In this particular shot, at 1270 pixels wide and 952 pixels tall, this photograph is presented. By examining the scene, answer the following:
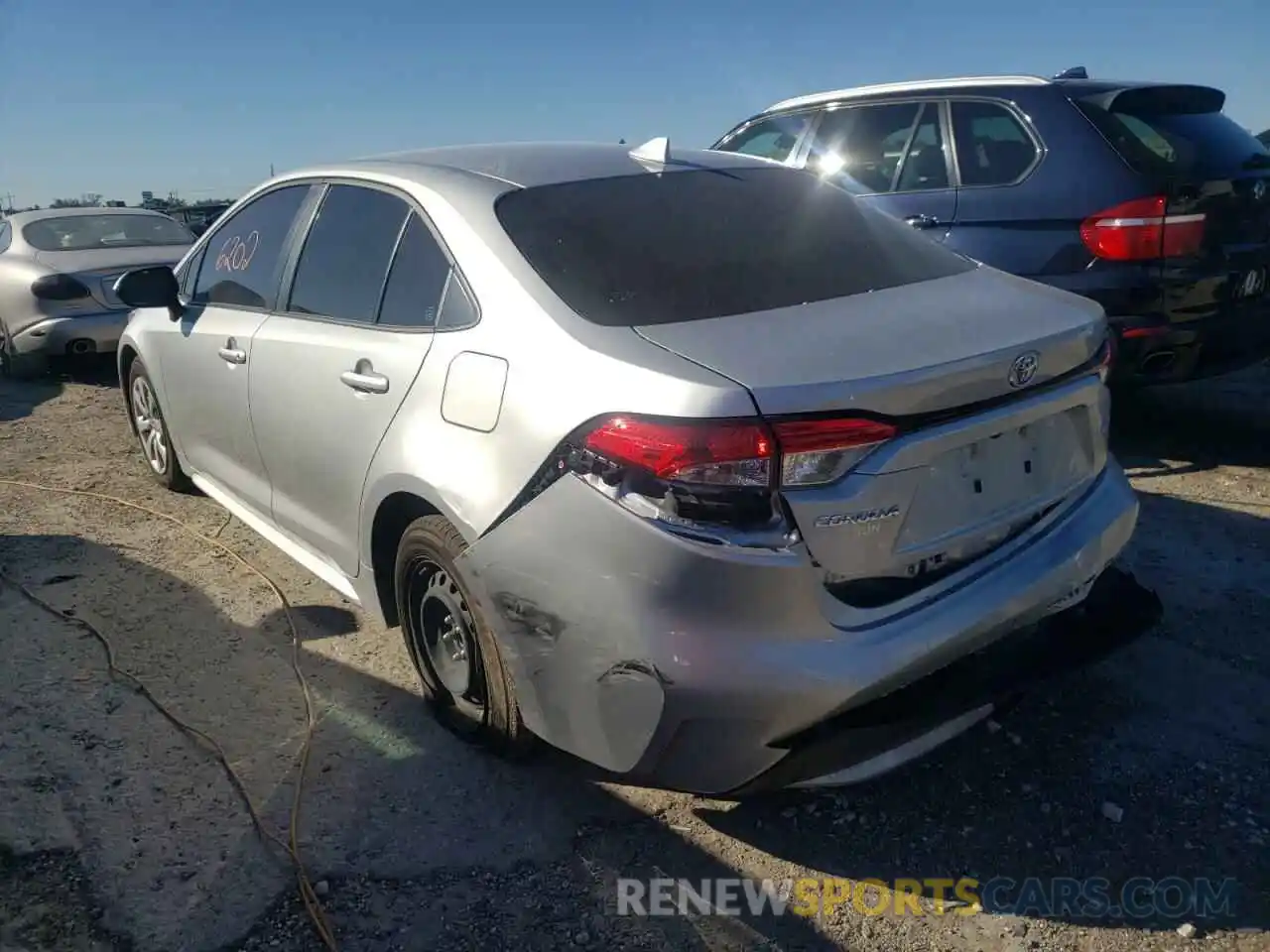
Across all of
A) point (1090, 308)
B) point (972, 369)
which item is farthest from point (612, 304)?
point (1090, 308)

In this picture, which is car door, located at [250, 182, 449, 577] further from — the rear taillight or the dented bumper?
the rear taillight

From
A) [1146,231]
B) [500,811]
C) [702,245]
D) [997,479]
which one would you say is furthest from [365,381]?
[1146,231]

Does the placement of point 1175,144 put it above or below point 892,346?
above

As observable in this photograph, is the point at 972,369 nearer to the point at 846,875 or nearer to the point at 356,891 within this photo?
the point at 846,875

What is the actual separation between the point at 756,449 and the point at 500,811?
1.29m

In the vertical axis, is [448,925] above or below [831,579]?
below

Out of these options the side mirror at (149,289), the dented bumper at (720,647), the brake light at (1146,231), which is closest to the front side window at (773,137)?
the brake light at (1146,231)

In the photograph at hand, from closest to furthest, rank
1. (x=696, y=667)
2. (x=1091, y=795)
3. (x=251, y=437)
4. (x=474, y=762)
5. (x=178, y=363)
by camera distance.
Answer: (x=696, y=667)
(x=1091, y=795)
(x=474, y=762)
(x=251, y=437)
(x=178, y=363)

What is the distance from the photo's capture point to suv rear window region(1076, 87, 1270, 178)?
465 centimetres

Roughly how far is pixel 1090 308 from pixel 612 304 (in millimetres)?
1295

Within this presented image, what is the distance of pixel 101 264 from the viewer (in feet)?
26.6

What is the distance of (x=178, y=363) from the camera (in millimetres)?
4395

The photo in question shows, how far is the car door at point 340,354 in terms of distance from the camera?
9.44 feet

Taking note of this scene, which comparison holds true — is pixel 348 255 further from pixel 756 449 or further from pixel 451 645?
pixel 756 449
